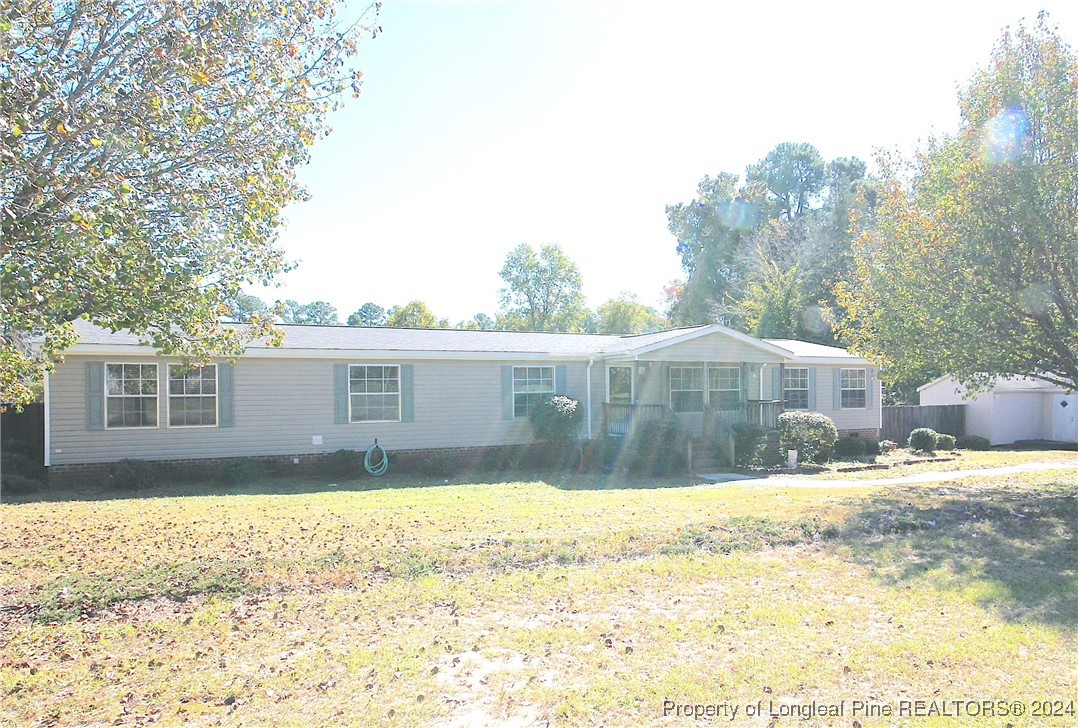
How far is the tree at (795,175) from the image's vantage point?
51.2 m

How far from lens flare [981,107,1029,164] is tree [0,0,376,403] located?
30.4 ft

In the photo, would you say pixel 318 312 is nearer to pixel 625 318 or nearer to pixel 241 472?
pixel 625 318

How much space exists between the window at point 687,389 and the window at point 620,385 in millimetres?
1143

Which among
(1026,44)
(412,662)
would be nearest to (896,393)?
(1026,44)

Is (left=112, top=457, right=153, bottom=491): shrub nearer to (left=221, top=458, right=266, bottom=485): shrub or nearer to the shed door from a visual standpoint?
(left=221, top=458, right=266, bottom=485): shrub

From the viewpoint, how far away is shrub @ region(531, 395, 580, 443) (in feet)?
54.3

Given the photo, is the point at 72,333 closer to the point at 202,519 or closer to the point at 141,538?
the point at 141,538

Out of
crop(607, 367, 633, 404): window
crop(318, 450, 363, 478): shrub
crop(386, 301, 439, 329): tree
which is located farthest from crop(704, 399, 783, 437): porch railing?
crop(386, 301, 439, 329): tree

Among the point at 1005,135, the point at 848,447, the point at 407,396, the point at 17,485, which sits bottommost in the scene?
the point at 848,447

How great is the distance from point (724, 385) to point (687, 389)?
116cm

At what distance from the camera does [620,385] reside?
18.6 m

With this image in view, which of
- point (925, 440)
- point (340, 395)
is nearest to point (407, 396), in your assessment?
point (340, 395)

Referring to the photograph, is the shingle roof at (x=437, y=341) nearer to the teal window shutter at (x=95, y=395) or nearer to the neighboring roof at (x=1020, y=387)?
the teal window shutter at (x=95, y=395)

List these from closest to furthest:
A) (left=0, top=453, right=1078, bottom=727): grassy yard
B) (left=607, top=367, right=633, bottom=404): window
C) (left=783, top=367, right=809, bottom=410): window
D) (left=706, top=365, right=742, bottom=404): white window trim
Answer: (left=0, top=453, right=1078, bottom=727): grassy yard → (left=607, top=367, right=633, bottom=404): window → (left=706, top=365, right=742, bottom=404): white window trim → (left=783, top=367, right=809, bottom=410): window
